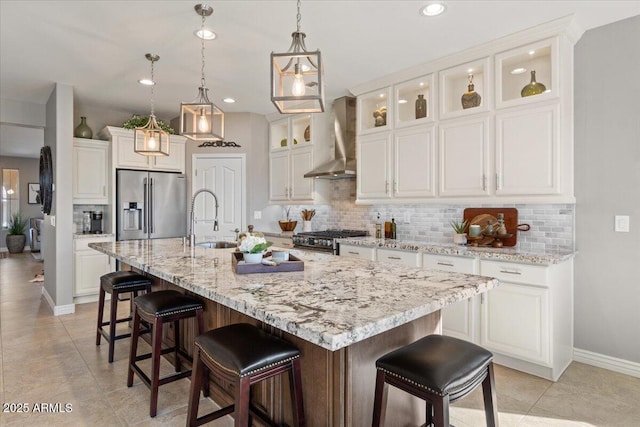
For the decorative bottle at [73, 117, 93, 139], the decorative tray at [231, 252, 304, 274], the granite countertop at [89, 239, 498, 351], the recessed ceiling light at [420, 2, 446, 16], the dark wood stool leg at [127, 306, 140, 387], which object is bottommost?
the dark wood stool leg at [127, 306, 140, 387]

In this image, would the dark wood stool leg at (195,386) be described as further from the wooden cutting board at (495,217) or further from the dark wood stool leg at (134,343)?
the wooden cutting board at (495,217)

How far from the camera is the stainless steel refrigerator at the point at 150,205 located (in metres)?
5.02

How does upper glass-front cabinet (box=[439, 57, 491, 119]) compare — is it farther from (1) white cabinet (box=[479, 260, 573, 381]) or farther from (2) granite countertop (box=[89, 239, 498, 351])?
(2) granite countertop (box=[89, 239, 498, 351])

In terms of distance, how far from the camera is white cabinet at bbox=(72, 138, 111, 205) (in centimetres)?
488

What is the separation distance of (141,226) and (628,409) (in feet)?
17.9

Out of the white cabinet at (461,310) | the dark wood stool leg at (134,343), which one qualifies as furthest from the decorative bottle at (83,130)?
the white cabinet at (461,310)

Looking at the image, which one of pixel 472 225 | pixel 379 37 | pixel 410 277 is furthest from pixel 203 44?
pixel 472 225

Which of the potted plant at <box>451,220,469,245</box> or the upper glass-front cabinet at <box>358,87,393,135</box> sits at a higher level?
the upper glass-front cabinet at <box>358,87,393,135</box>

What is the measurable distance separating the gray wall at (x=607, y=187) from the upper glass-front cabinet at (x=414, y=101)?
1.20 meters

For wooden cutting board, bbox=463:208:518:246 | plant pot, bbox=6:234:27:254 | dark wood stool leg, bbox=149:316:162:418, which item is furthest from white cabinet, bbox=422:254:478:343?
plant pot, bbox=6:234:27:254

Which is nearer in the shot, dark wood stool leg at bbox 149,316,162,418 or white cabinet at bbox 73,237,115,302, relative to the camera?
dark wood stool leg at bbox 149,316,162,418

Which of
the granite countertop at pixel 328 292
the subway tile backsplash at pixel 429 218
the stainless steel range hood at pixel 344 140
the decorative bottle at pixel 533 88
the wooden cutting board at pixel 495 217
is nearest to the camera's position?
the granite countertop at pixel 328 292

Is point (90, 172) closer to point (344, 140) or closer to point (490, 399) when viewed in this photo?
point (344, 140)

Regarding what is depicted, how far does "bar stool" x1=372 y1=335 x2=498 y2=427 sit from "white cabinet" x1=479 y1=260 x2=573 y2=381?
4.43ft
